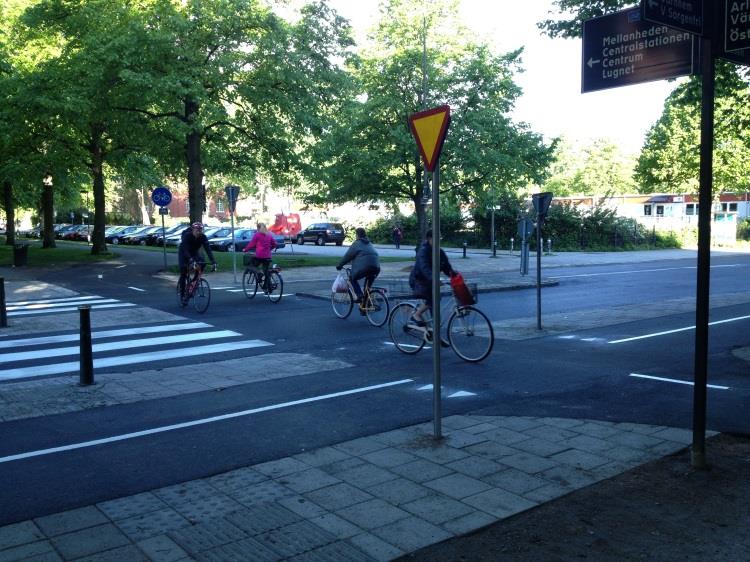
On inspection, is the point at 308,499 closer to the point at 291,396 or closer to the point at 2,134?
the point at 291,396

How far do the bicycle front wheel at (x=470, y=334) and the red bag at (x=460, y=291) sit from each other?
0.73ft

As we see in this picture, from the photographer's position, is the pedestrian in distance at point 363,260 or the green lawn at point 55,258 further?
the green lawn at point 55,258

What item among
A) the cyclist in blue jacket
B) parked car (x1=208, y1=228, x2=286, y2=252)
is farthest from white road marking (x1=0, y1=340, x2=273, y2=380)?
parked car (x1=208, y1=228, x2=286, y2=252)

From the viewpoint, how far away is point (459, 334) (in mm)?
9656

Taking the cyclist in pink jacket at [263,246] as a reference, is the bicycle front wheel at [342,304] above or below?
below

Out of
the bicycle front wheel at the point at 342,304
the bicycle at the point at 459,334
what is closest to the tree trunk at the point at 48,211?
the bicycle front wheel at the point at 342,304

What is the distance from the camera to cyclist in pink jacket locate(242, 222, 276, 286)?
1611cm

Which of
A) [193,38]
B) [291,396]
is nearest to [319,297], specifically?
[291,396]

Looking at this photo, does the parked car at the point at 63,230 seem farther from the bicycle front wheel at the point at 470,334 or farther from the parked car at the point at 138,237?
the bicycle front wheel at the point at 470,334

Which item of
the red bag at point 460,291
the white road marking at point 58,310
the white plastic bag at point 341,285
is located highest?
the red bag at point 460,291

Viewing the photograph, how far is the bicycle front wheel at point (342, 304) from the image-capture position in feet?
44.8

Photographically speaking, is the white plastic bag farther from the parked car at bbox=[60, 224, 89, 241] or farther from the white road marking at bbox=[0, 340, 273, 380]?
the parked car at bbox=[60, 224, 89, 241]

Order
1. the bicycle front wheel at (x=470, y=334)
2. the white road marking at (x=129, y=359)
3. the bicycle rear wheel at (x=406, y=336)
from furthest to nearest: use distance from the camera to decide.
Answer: the bicycle rear wheel at (x=406, y=336)
the bicycle front wheel at (x=470, y=334)
the white road marking at (x=129, y=359)

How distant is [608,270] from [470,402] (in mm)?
22979
